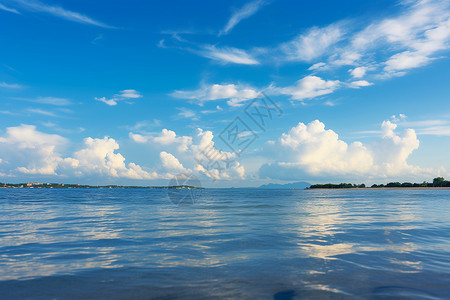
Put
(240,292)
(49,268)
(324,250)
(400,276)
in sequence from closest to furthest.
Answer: (240,292)
(400,276)
(49,268)
(324,250)

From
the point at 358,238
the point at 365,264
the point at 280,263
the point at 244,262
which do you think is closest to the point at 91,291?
the point at 244,262

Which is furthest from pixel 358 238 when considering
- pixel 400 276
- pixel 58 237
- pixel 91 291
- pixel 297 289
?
pixel 58 237

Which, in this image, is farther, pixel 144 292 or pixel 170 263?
pixel 170 263

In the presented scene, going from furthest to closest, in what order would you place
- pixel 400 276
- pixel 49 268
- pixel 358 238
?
pixel 358 238 → pixel 49 268 → pixel 400 276

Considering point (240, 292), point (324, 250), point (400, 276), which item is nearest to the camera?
point (240, 292)

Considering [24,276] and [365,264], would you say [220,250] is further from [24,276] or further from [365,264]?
[24,276]

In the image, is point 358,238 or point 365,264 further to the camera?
point 358,238

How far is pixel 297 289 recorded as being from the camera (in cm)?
999

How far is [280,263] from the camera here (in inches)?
523

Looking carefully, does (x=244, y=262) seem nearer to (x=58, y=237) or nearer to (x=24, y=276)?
(x=24, y=276)

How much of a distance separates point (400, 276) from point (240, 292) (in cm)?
704

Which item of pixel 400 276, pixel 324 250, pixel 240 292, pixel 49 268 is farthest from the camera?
pixel 324 250

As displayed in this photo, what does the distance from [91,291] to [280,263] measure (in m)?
8.31

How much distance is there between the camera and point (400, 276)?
11406mm
